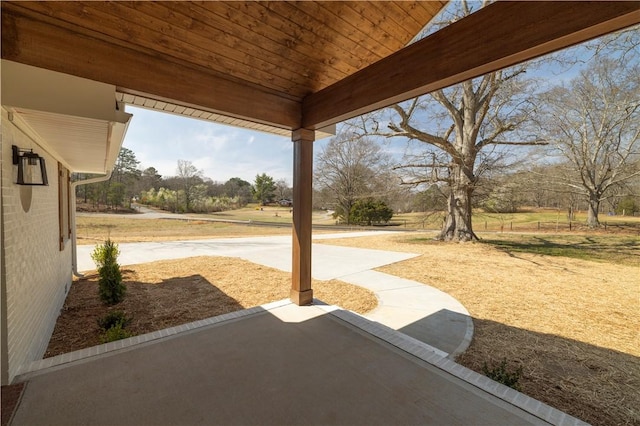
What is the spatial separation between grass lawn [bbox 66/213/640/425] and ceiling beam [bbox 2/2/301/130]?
10.3 ft

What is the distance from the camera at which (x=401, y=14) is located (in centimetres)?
252

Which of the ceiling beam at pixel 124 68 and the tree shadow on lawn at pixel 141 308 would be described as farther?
the tree shadow on lawn at pixel 141 308

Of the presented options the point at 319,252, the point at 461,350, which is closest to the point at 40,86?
the point at 461,350

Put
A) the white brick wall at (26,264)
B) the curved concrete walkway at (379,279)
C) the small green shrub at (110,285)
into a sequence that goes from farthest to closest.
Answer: the small green shrub at (110,285) < the curved concrete walkway at (379,279) < the white brick wall at (26,264)

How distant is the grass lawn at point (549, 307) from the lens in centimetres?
254

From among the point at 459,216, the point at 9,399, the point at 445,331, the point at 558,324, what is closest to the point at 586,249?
the point at 459,216

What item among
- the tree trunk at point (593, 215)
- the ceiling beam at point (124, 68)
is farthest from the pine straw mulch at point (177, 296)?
the tree trunk at point (593, 215)

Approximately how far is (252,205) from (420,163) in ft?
107

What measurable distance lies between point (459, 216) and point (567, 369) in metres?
9.10

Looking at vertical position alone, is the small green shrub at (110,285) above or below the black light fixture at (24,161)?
below

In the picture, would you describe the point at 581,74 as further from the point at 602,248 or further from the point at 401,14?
the point at 401,14

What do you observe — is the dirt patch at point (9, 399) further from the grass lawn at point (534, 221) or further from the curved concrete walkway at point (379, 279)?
the grass lawn at point (534, 221)

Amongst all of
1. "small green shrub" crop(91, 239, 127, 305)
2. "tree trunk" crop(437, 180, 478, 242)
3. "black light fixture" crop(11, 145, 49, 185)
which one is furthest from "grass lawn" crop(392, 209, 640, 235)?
"black light fixture" crop(11, 145, 49, 185)

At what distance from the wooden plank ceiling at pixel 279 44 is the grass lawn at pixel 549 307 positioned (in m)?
2.82
